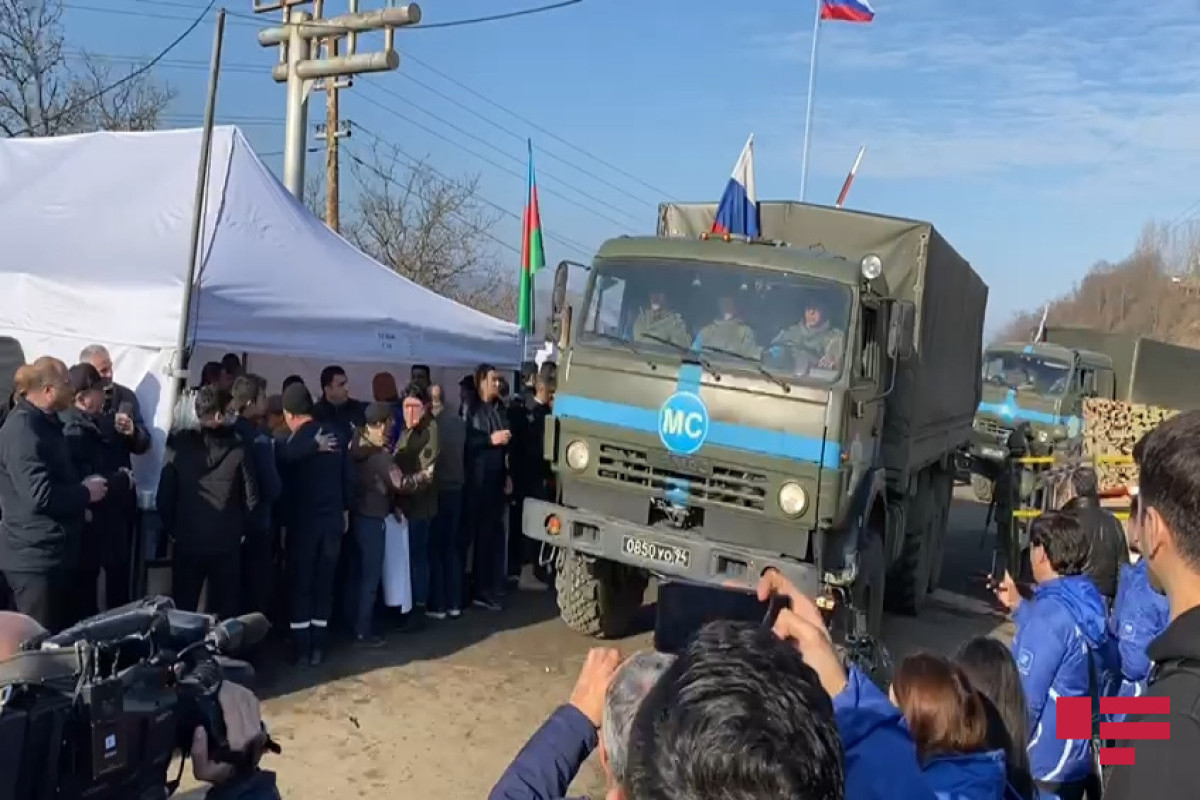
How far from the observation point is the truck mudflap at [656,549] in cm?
625

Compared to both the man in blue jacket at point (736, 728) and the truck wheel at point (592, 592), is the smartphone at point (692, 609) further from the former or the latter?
the truck wheel at point (592, 592)

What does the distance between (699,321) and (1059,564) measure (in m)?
3.49

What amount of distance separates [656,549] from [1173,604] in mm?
4833

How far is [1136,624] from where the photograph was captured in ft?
12.5

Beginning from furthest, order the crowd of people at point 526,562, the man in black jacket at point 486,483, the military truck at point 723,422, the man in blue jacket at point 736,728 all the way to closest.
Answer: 1. the man in black jacket at point 486,483
2. the military truck at point 723,422
3. the crowd of people at point 526,562
4. the man in blue jacket at point 736,728

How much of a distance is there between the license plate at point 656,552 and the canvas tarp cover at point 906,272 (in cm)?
216

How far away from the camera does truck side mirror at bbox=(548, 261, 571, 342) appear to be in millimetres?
7322

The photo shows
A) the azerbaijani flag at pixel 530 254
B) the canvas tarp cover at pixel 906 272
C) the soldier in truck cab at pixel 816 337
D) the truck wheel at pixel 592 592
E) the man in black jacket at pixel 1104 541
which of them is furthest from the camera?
the azerbaijani flag at pixel 530 254

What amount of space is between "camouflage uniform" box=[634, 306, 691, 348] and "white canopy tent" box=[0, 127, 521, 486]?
212cm

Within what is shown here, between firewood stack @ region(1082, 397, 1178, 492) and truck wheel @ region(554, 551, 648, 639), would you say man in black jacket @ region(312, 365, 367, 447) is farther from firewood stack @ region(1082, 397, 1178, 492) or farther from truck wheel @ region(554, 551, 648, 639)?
firewood stack @ region(1082, 397, 1178, 492)

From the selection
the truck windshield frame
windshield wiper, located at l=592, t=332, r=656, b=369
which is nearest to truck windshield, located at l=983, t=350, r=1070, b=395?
the truck windshield frame

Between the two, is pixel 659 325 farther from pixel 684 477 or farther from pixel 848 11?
pixel 848 11

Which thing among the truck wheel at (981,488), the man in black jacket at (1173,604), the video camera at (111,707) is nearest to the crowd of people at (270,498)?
the video camera at (111,707)

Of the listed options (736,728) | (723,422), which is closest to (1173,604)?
(736,728)
